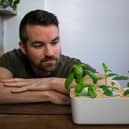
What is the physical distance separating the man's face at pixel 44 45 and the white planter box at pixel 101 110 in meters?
0.66

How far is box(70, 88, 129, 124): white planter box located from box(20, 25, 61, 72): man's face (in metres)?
0.66

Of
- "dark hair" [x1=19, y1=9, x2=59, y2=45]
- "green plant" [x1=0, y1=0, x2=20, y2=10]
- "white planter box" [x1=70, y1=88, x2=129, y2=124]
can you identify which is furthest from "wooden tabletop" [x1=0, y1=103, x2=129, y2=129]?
"green plant" [x1=0, y1=0, x2=20, y2=10]

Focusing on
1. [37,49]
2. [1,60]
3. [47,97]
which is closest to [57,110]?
[47,97]

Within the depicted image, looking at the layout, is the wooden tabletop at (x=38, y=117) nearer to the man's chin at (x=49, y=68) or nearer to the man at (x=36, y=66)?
the man at (x=36, y=66)

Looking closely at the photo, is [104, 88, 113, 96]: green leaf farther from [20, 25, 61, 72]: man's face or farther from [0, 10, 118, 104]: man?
[20, 25, 61, 72]: man's face

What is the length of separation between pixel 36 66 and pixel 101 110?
2.78ft

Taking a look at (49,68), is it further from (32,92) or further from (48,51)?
(32,92)

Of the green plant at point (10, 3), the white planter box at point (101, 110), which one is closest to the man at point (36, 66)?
the white planter box at point (101, 110)

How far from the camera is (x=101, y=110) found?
64cm

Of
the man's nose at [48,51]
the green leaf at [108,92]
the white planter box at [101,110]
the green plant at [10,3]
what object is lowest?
the white planter box at [101,110]

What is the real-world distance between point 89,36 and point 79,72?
2387mm

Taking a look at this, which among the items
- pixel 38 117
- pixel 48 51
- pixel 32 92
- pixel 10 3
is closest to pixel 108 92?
pixel 38 117

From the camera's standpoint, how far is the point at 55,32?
4.37 ft

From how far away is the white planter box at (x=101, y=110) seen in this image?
63 cm
